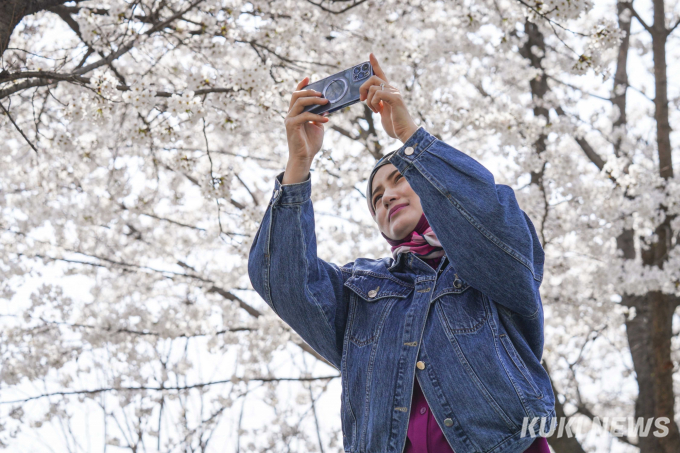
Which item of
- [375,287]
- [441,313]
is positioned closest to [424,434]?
[441,313]

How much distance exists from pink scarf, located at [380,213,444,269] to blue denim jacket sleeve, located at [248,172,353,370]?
0.76ft

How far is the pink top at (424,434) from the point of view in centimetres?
131

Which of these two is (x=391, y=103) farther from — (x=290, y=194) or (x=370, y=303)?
(x=370, y=303)

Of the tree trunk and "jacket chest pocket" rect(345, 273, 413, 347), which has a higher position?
the tree trunk

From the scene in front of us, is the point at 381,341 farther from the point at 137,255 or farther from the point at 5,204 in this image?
the point at 5,204

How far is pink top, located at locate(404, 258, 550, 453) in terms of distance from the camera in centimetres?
131

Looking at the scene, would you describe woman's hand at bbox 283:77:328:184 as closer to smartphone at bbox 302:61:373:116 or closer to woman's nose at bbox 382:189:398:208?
smartphone at bbox 302:61:373:116

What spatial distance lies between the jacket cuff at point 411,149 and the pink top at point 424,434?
1.66 ft

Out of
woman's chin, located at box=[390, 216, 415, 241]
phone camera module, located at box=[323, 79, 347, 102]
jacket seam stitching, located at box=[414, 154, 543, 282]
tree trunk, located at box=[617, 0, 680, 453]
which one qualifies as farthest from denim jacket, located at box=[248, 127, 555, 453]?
tree trunk, located at box=[617, 0, 680, 453]

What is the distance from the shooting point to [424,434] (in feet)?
4.34

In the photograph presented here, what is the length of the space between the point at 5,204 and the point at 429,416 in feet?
19.1

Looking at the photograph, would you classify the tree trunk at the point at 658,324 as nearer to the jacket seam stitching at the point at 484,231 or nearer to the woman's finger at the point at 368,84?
the jacket seam stitching at the point at 484,231

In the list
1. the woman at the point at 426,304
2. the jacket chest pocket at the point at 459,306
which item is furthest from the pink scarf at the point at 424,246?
the jacket chest pocket at the point at 459,306

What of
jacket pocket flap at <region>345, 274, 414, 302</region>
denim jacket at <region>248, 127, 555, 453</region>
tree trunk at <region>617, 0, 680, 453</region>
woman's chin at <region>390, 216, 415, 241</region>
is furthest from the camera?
tree trunk at <region>617, 0, 680, 453</region>
